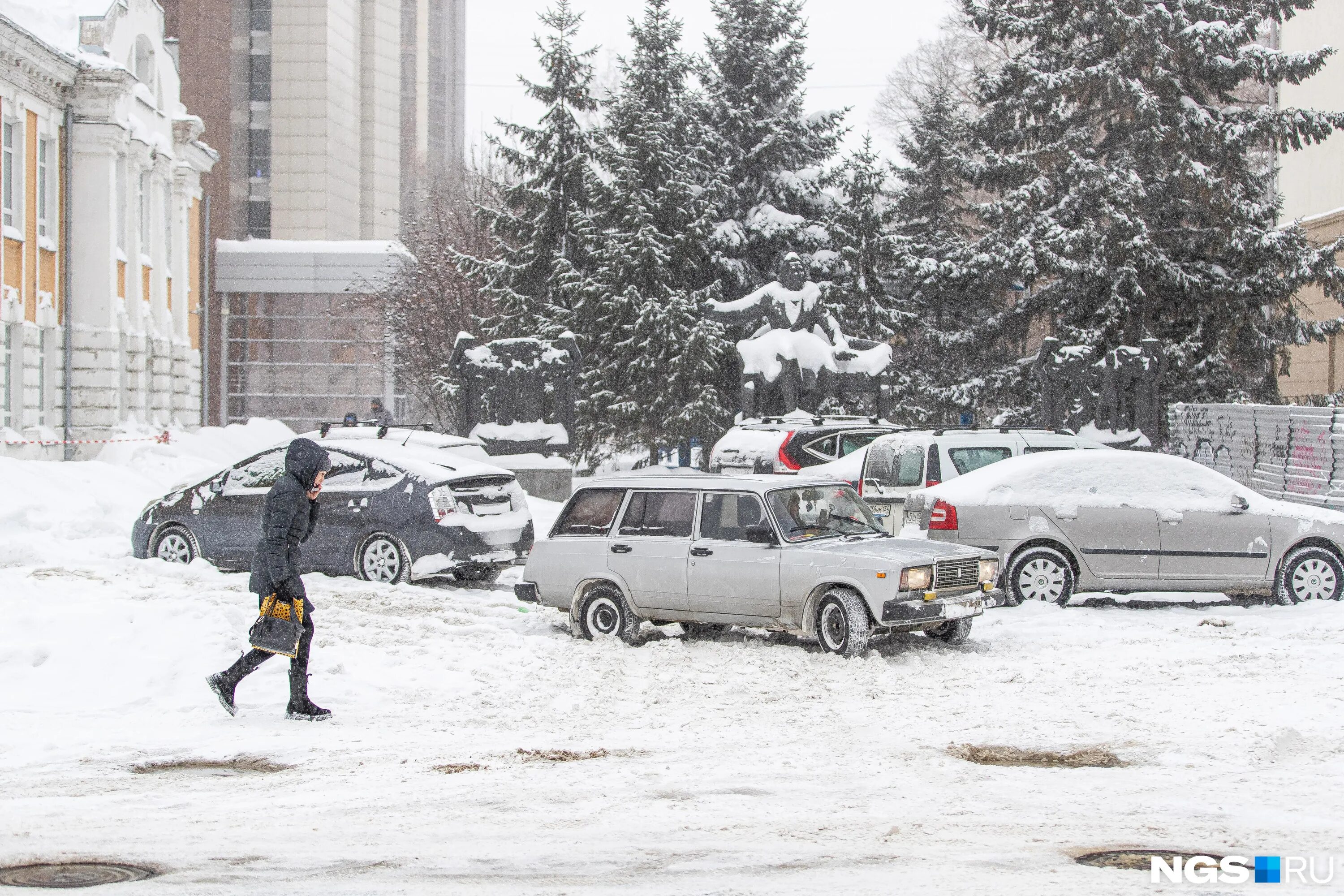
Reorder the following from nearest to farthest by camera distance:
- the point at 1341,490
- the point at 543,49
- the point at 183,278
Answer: the point at 1341,490 → the point at 543,49 → the point at 183,278

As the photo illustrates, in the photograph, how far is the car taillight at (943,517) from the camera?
13.8 metres

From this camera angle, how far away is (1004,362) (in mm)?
40031

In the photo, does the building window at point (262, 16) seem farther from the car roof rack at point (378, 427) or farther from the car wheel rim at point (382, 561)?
the car wheel rim at point (382, 561)

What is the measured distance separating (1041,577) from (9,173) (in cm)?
2432

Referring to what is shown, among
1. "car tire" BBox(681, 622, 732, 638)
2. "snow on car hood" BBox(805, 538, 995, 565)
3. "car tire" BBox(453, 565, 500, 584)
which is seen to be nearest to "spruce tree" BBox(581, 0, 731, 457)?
"car tire" BBox(453, 565, 500, 584)

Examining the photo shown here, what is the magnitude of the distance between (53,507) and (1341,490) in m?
17.4

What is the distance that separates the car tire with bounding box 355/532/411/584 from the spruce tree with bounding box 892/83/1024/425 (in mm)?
23594

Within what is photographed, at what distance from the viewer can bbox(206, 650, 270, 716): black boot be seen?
8680 millimetres

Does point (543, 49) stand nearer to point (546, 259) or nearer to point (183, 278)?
point (546, 259)

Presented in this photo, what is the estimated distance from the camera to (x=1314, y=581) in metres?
13.4

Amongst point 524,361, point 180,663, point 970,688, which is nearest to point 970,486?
point 970,688

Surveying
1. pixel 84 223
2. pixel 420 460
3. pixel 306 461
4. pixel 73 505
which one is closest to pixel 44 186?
pixel 84 223

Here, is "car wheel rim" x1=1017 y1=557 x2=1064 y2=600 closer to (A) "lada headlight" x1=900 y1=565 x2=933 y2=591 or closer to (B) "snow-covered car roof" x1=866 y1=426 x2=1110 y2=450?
(B) "snow-covered car roof" x1=866 y1=426 x2=1110 y2=450

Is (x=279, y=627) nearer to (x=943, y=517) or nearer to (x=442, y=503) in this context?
(x=442, y=503)
